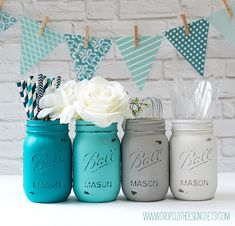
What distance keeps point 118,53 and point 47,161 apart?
94 centimetres

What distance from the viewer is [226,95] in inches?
73.9

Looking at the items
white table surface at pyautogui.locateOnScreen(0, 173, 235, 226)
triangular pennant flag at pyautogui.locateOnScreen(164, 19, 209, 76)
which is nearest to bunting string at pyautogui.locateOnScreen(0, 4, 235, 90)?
triangular pennant flag at pyautogui.locateOnScreen(164, 19, 209, 76)

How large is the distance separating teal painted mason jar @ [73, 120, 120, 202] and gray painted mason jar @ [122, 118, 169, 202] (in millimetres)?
25

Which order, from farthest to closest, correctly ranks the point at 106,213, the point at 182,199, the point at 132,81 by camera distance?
the point at 132,81 < the point at 182,199 < the point at 106,213

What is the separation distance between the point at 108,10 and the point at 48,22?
23cm

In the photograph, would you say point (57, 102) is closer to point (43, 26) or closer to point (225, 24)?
point (43, 26)

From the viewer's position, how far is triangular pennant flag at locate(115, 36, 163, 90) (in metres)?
1.85

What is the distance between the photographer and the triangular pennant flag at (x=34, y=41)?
1.85 meters

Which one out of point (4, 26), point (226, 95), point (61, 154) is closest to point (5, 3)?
point (4, 26)

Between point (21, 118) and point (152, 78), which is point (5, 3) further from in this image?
point (152, 78)

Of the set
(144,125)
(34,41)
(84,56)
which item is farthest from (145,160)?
(34,41)

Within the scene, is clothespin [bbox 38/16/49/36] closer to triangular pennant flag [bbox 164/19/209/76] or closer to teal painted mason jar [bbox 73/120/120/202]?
triangular pennant flag [bbox 164/19/209/76]

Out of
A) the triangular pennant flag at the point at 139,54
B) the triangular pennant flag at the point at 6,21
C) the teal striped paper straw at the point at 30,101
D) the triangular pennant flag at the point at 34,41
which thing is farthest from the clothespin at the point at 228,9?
the teal striped paper straw at the point at 30,101

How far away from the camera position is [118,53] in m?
1.88
